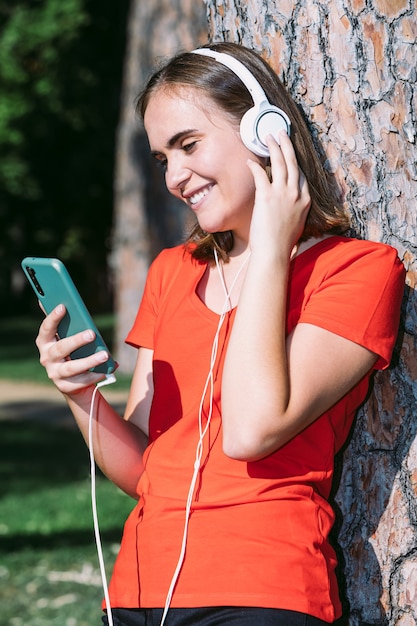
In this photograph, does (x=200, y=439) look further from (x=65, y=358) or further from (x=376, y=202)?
(x=376, y=202)

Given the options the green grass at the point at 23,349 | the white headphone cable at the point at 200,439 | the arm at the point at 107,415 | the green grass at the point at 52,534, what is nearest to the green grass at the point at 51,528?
the green grass at the point at 52,534

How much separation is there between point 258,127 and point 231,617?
41.6 inches

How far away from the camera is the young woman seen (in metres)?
2.04

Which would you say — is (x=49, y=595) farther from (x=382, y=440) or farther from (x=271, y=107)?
(x=271, y=107)

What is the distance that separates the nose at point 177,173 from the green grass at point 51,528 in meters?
3.10

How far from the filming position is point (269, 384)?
2033 mm

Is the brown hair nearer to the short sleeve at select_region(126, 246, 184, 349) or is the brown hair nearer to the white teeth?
the white teeth

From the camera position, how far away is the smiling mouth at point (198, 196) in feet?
7.74

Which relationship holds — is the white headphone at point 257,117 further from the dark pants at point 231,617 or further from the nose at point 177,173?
the dark pants at point 231,617

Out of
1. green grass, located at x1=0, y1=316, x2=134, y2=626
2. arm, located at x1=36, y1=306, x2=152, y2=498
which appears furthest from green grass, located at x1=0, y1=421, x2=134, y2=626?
arm, located at x1=36, y1=306, x2=152, y2=498

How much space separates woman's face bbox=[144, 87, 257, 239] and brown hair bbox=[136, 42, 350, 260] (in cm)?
3

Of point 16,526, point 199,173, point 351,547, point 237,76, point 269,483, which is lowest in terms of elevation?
point 16,526

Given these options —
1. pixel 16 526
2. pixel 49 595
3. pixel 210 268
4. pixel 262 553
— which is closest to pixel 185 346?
pixel 210 268

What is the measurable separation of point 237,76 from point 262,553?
1089 mm
